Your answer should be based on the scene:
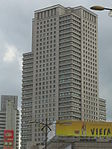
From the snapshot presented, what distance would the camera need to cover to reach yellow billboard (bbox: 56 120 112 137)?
107 m

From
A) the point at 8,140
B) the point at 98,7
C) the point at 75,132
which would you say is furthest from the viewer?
the point at 8,140

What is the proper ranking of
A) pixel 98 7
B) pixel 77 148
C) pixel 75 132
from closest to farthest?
pixel 98 7
pixel 77 148
pixel 75 132

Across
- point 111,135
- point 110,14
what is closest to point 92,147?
point 111,135

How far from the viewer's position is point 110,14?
16.8 metres

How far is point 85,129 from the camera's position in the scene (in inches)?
4257

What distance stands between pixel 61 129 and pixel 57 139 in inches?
119

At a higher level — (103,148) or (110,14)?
(110,14)

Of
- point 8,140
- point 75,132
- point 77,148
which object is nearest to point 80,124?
point 75,132

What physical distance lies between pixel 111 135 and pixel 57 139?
561 inches

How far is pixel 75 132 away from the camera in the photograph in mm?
107562

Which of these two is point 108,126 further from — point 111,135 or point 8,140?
point 8,140

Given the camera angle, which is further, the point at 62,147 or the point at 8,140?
the point at 8,140

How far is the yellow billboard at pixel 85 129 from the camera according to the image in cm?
10744

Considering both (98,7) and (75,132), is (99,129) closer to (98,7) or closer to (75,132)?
(75,132)
